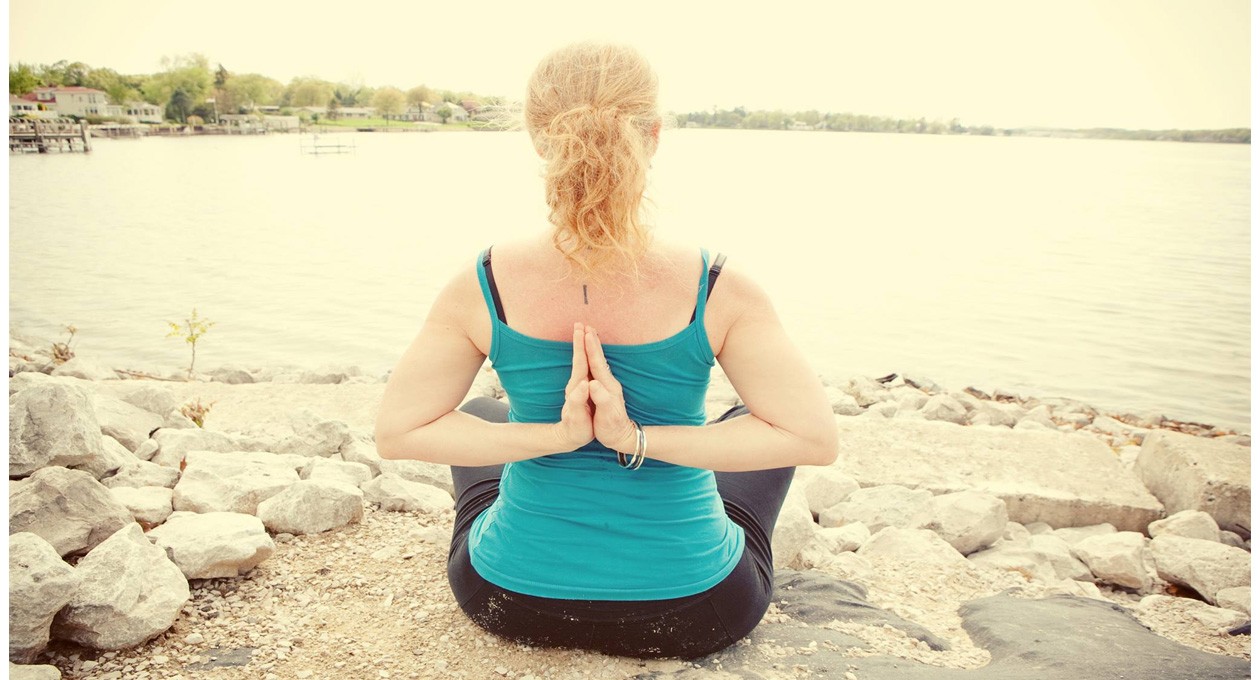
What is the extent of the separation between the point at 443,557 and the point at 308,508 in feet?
1.69

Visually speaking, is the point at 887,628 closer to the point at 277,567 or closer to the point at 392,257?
→ the point at 277,567

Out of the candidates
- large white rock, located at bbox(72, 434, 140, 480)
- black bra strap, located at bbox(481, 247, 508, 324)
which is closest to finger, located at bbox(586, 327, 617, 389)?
black bra strap, located at bbox(481, 247, 508, 324)

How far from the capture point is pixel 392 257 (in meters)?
14.5

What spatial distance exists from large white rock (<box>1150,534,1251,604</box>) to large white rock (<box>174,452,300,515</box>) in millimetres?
3638

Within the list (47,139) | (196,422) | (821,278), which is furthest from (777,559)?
(47,139)

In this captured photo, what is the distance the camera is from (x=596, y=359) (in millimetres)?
1879

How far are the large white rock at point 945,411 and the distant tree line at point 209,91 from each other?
45524mm

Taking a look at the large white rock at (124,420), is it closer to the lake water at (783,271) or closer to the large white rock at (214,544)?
the large white rock at (214,544)

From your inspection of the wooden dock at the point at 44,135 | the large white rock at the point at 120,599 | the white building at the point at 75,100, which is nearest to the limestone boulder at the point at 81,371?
the large white rock at the point at 120,599

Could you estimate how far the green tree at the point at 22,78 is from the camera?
3544 cm

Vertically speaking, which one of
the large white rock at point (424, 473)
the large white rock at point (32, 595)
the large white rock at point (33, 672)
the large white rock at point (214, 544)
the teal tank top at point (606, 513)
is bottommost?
the large white rock at point (424, 473)

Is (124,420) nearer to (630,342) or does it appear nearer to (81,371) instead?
(630,342)

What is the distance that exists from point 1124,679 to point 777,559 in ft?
4.20

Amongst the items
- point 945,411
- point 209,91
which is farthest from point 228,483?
point 209,91
